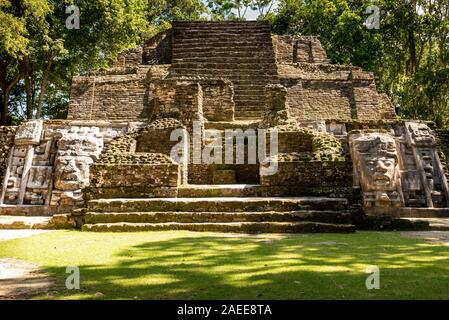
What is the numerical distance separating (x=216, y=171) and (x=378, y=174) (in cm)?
394

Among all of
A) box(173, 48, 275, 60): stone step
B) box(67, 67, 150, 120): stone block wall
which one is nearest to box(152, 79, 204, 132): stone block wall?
box(67, 67, 150, 120): stone block wall

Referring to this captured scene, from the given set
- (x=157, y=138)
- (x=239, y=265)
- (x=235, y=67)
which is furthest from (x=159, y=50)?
(x=239, y=265)

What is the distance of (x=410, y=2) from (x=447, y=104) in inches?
239

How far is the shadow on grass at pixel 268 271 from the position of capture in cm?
284

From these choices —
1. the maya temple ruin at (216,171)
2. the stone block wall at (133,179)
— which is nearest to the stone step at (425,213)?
the maya temple ruin at (216,171)

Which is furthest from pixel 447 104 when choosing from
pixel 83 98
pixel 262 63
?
pixel 83 98

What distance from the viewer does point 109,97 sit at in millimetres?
16219

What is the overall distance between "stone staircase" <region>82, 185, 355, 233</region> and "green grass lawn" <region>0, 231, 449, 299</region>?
0.64 meters

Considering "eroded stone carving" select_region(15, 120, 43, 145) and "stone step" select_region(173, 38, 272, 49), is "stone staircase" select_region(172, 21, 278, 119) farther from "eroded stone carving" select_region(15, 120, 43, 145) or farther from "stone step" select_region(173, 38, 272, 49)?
"eroded stone carving" select_region(15, 120, 43, 145)

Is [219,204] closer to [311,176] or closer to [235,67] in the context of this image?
[311,176]

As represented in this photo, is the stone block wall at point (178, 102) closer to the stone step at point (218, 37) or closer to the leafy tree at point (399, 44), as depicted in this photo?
the stone step at point (218, 37)

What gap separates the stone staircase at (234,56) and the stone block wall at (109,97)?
1694 mm

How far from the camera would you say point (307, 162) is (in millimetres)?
7984
